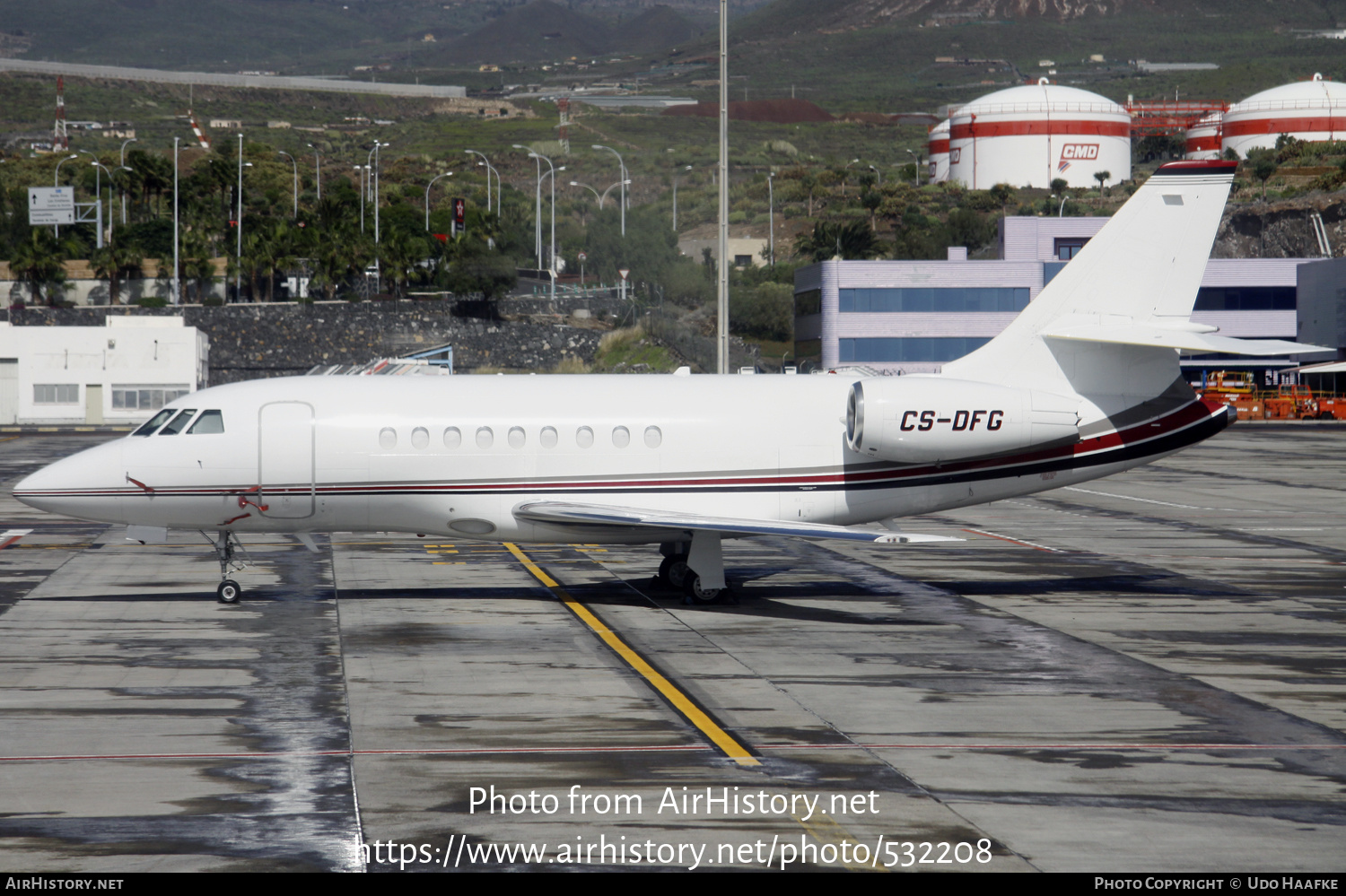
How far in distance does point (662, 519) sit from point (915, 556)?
945cm

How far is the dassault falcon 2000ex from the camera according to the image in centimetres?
2158

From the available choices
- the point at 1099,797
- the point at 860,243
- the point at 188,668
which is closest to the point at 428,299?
the point at 860,243

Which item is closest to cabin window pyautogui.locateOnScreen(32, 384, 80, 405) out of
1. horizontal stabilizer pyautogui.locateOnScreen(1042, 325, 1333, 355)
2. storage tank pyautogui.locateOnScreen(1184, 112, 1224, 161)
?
horizontal stabilizer pyautogui.locateOnScreen(1042, 325, 1333, 355)

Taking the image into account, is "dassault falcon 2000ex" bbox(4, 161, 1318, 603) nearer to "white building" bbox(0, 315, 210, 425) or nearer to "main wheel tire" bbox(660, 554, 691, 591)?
"main wheel tire" bbox(660, 554, 691, 591)

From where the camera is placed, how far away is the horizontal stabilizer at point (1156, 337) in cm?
2069

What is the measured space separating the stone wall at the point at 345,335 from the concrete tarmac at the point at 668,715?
8091 cm

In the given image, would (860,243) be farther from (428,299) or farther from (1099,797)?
(1099,797)

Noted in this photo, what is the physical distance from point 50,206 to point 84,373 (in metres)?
19.7

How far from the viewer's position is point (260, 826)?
10.9 meters

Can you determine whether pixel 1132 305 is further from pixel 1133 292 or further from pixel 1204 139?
pixel 1204 139

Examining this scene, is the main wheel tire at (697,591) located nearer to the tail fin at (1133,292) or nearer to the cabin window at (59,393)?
the tail fin at (1133,292)

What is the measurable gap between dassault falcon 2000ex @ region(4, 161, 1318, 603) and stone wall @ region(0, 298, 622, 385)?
84.8 m

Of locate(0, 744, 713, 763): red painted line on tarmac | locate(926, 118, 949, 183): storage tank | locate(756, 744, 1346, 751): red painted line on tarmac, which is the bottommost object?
locate(756, 744, 1346, 751): red painted line on tarmac

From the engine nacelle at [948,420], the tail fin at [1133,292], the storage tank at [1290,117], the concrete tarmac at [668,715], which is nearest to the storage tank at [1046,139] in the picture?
the storage tank at [1290,117]
